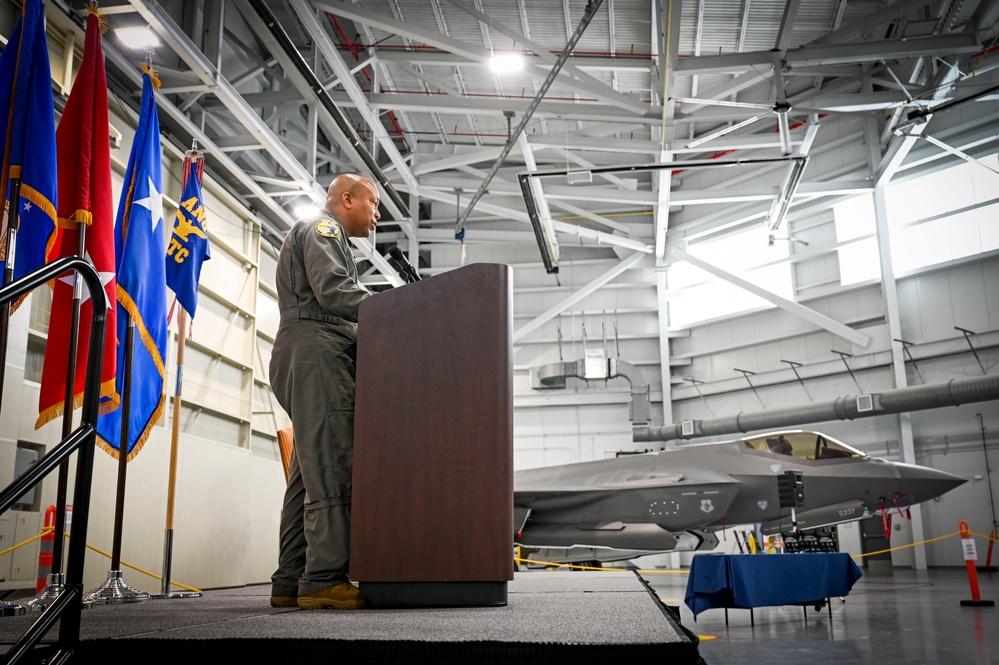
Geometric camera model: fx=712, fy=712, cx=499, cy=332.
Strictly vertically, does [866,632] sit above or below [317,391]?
below

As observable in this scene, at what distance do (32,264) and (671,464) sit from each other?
29.1 ft

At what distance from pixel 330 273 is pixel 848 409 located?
14081mm

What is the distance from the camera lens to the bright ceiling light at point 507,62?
31.0 feet

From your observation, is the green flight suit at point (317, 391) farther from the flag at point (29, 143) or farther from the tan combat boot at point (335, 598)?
the flag at point (29, 143)

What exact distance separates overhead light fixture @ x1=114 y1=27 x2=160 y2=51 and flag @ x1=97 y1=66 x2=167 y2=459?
163cm

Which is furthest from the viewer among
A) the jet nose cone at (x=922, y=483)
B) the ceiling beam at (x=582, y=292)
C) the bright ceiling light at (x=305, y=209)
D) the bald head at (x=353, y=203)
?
the ceiling beam at (x=582, y=292)

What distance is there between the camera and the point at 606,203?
18203 millimetres

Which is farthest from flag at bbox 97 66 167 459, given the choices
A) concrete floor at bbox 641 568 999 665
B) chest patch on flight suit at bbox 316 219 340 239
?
concrete floor at bbox 641 568 999 665

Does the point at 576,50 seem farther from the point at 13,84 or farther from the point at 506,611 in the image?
the point at 506,611

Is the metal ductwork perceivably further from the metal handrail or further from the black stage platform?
the metal handrail

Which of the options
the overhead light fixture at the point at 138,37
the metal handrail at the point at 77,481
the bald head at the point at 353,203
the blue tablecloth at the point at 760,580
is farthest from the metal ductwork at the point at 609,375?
the metal handrail at the point at 77,481

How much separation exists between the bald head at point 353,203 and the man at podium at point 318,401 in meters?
0.09

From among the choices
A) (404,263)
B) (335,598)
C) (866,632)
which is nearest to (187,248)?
(404,263)

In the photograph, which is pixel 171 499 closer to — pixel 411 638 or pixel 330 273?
pixel 330 273
